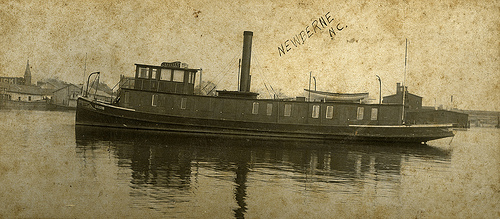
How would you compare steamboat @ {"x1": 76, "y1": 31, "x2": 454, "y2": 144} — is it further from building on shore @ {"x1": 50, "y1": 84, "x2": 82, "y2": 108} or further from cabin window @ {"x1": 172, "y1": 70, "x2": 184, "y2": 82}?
building on shore @ {"x1": 50, "y1": 84, "x2": 82, "y2": 108}

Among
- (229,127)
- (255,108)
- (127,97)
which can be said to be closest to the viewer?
(229,127)

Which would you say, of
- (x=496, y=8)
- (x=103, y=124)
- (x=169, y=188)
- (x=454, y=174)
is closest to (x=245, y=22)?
(x=169, y=188)

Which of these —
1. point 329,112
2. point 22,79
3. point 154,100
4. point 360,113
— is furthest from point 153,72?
point 360,113

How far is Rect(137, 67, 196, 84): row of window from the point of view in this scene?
1734 cm

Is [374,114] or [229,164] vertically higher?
[374,114]

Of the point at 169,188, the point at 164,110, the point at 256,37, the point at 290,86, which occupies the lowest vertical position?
the point at 169,188

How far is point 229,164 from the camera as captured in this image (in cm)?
954

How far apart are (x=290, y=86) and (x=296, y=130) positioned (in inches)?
192

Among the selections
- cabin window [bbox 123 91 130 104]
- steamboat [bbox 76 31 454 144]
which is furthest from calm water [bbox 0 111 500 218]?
cabin window [bbox 123 91 130 104]

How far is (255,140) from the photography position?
1609 centimetres

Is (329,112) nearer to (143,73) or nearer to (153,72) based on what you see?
(153,72)

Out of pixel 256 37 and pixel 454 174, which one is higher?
pixel 256 37

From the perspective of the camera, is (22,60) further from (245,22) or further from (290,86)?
(290,86)

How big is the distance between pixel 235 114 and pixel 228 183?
10337 mm
